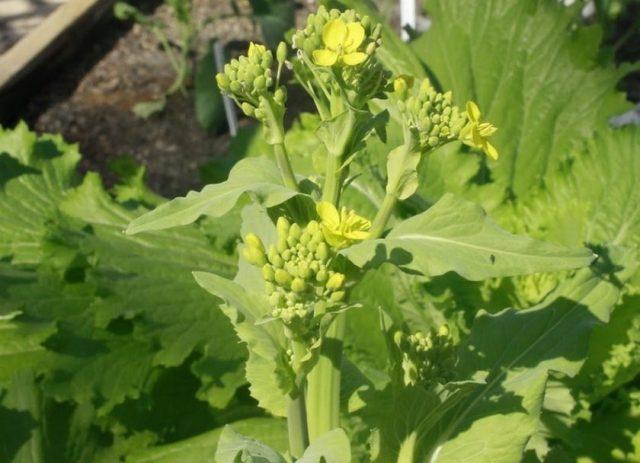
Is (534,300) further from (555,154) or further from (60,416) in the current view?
(60,416)

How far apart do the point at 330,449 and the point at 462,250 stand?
0.27 m

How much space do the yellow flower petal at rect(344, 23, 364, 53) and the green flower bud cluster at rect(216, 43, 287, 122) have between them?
9 cm

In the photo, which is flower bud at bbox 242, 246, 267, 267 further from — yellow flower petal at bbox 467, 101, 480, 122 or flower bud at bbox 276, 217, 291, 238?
yellow flower petal at bbox 467, 101, 480, 122

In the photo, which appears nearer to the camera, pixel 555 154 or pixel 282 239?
pixel 282 239

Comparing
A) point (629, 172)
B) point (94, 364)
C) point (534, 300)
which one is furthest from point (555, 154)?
point (94, 364)

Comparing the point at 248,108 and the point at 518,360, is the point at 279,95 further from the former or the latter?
the point at 518,360

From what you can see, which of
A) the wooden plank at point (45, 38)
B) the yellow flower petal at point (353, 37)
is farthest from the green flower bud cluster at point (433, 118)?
the wooden plank at point (45, 38)

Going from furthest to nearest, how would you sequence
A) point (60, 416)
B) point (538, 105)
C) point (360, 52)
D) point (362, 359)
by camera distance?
point (538, 105) < point (362, 359) < point (60, 416) < point (360, 52)

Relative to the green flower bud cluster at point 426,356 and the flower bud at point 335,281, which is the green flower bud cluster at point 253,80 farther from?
the green flower bud cluster at point 426,356

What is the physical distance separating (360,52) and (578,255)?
317 millimetres

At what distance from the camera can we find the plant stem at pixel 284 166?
41.6 inches

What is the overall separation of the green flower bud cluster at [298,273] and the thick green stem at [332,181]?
79mm

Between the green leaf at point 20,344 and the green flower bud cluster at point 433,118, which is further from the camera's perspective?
the green leaf at point 20,344

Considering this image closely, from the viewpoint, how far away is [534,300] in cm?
205
